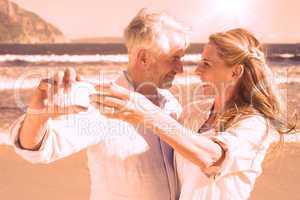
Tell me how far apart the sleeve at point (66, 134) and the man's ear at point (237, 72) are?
1.03 ft

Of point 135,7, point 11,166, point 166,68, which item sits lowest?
point 11,166

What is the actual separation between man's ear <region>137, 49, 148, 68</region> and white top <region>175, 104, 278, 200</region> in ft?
0.83

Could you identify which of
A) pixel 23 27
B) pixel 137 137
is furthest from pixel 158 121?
pixel 23 27

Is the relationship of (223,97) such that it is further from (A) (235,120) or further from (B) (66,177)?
(B) (66,177)

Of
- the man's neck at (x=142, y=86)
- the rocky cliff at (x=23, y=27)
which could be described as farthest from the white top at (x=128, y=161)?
the rocky cliff at (x=23, y=27)

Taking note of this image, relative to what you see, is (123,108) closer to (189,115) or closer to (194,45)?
(189,115)

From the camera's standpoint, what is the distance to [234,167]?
3.15 ft

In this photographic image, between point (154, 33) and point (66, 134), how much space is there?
0.32 metres

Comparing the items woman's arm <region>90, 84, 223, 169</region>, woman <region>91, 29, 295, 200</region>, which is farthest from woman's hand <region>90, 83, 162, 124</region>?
woman <region>91, 29, 295, 200</region>

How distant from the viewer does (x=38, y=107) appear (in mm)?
852

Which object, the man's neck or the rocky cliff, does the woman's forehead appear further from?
the rocky cliff

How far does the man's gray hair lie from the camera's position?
111cm

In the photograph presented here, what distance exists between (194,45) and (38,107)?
12.4 ft

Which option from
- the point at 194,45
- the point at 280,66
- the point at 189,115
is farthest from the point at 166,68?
the point at 280,66
